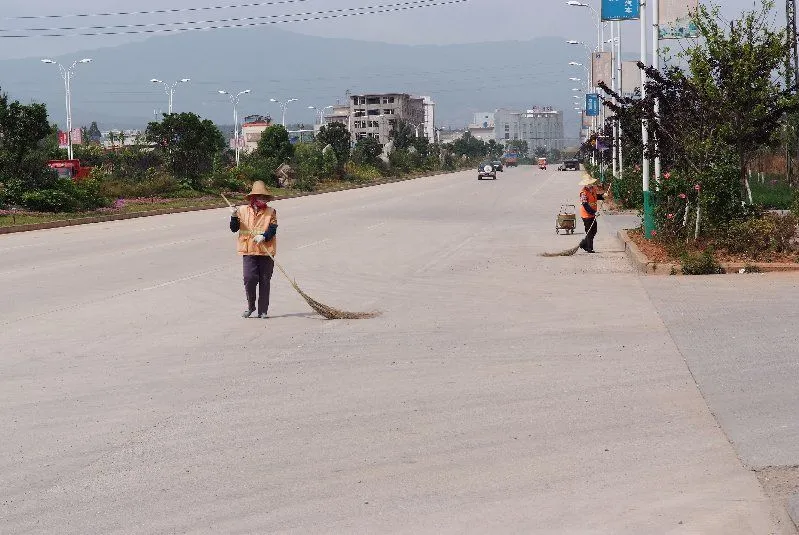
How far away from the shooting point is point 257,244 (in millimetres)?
13984

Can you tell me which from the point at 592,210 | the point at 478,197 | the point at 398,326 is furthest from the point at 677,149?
the point at 478,197

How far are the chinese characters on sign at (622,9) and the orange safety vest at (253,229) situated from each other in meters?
13.3

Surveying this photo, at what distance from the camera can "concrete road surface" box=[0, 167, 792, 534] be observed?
6137mm

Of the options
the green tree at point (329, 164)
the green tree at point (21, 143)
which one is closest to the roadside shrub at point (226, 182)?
the green tree at point (21, 143)

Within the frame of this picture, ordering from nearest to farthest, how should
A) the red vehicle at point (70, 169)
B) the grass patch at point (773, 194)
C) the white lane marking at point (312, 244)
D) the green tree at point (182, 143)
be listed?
the white lane marking at point (312, 244), the grass patch at point (773, 194), the green tree at point (182, 143), the red vehicle at point (70, 169)

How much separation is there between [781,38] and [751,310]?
984 centimetres

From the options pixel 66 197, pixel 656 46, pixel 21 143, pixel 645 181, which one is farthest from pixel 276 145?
pixel 656 46

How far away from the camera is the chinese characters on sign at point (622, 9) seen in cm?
2536

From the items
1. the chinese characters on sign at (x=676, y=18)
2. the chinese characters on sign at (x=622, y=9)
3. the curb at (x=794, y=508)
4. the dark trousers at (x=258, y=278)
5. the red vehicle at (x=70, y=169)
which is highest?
the chinese characters on sign at (x=622, y=9)

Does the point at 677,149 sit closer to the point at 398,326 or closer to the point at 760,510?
the point at 398,326

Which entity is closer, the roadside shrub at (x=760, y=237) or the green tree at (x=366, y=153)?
the roadside shrub at (x=760, y=237)

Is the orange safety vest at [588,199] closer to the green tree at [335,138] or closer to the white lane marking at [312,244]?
the white lane marking at [312,244]

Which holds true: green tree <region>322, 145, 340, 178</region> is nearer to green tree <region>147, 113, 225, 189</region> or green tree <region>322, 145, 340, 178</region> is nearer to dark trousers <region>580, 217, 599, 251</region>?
green tree <region>147, 113, 225, 189</region>

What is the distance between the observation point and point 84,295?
54.1ft
